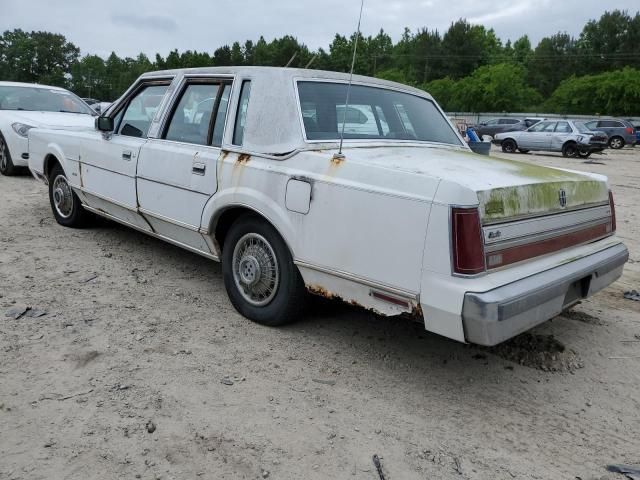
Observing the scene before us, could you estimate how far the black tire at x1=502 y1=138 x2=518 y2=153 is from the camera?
22.6 meters

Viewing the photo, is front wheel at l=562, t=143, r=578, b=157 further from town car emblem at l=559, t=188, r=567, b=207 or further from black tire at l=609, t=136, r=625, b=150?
town car emblem at l=559, t=188, r=567, b=207

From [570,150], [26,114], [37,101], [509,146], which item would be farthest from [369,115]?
[509,146]

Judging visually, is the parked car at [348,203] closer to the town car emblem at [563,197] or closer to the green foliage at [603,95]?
the town car emblem at [563,197]

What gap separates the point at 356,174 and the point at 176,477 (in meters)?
1.68

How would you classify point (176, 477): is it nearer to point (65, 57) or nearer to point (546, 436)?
point (546, 436)

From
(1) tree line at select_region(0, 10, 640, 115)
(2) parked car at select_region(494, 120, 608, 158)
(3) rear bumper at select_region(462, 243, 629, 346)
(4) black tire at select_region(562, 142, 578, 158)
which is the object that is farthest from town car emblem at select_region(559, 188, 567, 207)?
(1) tree line at select_region(0, 10, 640, 115)

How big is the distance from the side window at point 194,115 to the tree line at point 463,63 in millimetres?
37315

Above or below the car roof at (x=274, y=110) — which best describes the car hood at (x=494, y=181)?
below

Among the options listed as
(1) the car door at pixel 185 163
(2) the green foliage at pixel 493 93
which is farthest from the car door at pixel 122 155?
(2) the green foliage at pixel 493 93

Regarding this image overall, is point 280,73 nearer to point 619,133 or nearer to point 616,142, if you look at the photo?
point 619,133

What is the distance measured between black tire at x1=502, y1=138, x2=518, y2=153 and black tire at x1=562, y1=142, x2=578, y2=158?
2072mm

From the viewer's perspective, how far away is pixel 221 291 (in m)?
4.35

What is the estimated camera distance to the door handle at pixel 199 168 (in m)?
3.80

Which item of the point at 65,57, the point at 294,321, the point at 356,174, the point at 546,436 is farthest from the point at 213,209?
the point at 65,57
